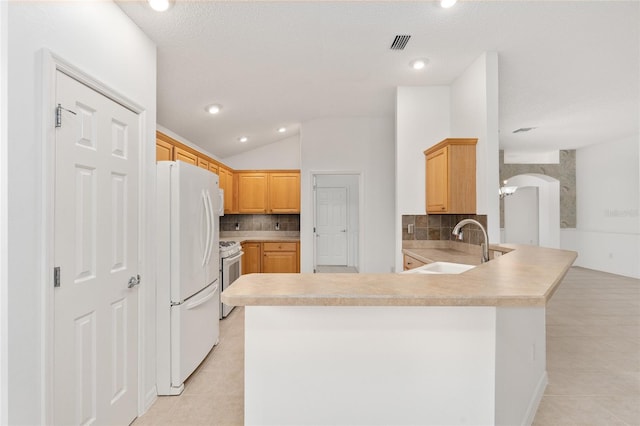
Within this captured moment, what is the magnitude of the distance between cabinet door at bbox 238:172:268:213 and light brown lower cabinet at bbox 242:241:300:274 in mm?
731

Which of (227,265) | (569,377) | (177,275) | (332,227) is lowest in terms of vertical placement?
(569,377)

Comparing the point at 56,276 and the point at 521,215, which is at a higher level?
the point at 521,215

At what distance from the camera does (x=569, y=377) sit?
247 centimetres

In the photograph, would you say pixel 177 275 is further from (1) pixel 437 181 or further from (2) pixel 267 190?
(2) pixel 267 190

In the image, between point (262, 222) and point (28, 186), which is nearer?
point (28, 186)

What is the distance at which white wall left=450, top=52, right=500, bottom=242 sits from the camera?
3.04 meters

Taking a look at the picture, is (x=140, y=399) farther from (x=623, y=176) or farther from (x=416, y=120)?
(x=623, y=176)

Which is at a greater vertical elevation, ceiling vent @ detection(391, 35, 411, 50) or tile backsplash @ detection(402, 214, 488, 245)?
ceiling vent @ detection(391, 35, 411, 50)

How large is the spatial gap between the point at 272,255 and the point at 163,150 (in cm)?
274

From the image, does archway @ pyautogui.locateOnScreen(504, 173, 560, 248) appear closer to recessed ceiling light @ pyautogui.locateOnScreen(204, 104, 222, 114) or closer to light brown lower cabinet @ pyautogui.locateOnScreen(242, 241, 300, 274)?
light brown lower cabinet @ pyautogui.locateOnScreen(242, 241, 300, 274)

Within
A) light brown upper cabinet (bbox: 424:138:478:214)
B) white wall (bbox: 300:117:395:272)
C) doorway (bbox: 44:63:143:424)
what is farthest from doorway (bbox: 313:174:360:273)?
doorway (bbox: 44:63:143:424)

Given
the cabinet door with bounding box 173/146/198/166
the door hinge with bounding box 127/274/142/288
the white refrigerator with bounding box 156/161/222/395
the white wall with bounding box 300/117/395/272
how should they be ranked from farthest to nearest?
the white wall with bounding box 300/117/395/272 → the cabinet door with bounding box 173/146/198/166 → the white refrigerator with bounding box 156/161/222/395 → the door hinge with bounding box 127/274/142/288

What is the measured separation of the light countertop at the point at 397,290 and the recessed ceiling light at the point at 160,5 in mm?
1910

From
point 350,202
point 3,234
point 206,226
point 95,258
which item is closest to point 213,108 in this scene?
point 206,226
